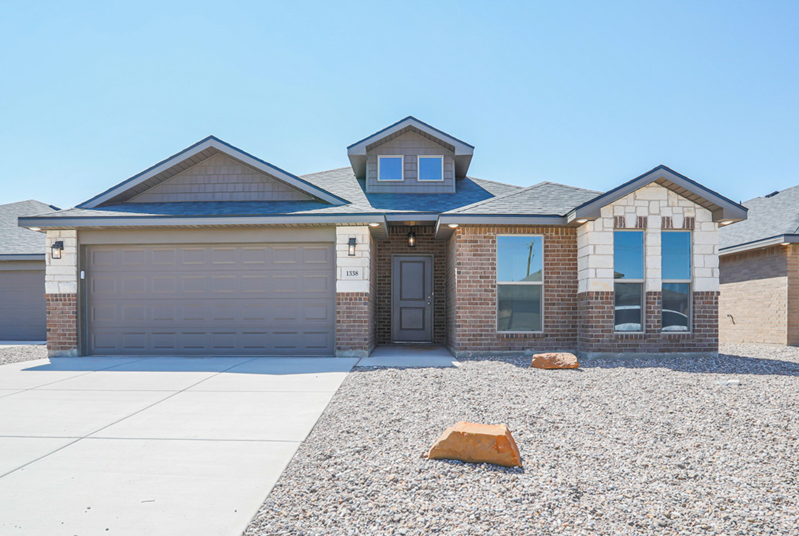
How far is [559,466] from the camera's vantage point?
359 cm

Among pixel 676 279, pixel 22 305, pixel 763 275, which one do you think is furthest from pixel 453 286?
pixel 22 305

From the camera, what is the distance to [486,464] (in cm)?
359

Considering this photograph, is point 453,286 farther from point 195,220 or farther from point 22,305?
point 22,305

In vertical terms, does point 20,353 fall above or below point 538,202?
below

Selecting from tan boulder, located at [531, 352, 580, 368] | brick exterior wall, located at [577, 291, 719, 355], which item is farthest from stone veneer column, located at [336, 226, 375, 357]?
brick exterior wall, located at [577, 291, 719, 355]

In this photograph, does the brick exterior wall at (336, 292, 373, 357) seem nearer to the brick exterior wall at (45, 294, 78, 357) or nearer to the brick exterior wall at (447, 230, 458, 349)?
the brick exterior wall at (447, 230, 458, 349)

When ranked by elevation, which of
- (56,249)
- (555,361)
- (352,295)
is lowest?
(555,361)

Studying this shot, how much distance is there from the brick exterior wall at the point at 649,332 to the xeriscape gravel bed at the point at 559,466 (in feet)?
8.03

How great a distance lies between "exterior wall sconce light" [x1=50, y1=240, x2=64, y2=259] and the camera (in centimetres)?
992

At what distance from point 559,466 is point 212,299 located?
321 inches

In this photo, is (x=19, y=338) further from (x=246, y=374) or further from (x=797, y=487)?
(x=797, y=487)

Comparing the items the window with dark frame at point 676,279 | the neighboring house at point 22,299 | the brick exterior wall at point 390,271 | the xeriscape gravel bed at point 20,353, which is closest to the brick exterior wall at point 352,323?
the brick exterior wall at point 390,271

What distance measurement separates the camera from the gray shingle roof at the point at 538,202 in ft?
30.9

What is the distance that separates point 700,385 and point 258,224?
788 centimetres
